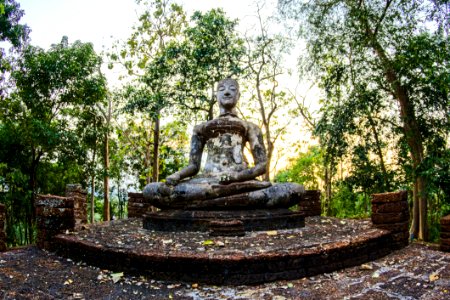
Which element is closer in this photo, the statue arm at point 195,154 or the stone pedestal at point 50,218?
the stone pedestal at point 50,218

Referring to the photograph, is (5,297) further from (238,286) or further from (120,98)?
(120,98)

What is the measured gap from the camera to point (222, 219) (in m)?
5.19

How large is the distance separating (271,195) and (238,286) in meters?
2.23

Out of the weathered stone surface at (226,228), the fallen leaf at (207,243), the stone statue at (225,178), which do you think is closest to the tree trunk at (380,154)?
the stone statue at (225,178)

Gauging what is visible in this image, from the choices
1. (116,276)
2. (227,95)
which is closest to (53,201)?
(116,276)

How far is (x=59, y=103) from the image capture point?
29.9 ft

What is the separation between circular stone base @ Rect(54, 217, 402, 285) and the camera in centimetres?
365

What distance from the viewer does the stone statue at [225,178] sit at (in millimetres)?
5551

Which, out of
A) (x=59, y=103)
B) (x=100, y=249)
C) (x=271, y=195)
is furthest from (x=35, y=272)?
(x=59, y=103)

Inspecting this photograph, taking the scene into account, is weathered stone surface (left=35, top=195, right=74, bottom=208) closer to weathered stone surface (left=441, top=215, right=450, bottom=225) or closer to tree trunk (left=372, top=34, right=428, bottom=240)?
weathered stone surface (left=441, top=215, right=450, bottom=225)

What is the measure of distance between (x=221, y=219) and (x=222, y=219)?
0.05ft

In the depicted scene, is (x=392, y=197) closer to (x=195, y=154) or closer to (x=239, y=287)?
(x=239, y=287)

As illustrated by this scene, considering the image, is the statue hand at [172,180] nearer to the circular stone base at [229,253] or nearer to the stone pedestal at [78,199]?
the circular stone base at [229,253]

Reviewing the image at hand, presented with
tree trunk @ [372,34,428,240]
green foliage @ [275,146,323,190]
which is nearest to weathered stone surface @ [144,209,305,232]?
tree trunk @ [372,34,428,240]
